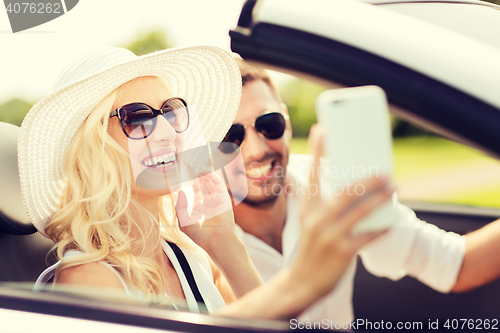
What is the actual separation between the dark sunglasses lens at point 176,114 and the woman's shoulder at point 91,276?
23.5 inches

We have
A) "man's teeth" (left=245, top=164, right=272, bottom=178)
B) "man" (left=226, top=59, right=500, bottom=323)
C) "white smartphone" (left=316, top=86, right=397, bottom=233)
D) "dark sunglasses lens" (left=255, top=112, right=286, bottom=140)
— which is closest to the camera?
"white smartphone" (left=316, top=86, right=397, bottom=233)

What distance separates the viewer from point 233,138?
183 centimetres

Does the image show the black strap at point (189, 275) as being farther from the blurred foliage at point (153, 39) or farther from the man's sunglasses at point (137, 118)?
the blurred foliage at point (153, 39)

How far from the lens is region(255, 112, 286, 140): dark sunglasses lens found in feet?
5.81

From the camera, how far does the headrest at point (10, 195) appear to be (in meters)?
1.54

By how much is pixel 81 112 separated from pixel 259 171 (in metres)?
0.82

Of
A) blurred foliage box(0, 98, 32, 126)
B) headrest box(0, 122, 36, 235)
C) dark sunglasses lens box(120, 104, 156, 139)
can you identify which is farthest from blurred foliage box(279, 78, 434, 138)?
blurred foliage box(0, 98, 32, 126)

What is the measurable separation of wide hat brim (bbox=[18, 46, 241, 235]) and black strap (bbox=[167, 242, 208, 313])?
42cm

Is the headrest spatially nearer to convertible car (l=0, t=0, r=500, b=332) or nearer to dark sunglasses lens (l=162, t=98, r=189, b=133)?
convertible car (l=0, t=0, r=500, b=332)

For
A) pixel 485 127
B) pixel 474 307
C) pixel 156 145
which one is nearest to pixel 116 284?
pixel 156 145

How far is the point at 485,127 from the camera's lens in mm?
789

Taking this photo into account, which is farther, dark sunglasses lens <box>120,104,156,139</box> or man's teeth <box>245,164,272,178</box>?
man's teeth <box>245,164,272,178</box>

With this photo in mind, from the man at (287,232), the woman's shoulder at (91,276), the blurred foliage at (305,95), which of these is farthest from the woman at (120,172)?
the blurred foliage at (305,95)

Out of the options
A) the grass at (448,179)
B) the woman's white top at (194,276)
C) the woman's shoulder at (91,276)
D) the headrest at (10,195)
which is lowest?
the grass at (448,179)
